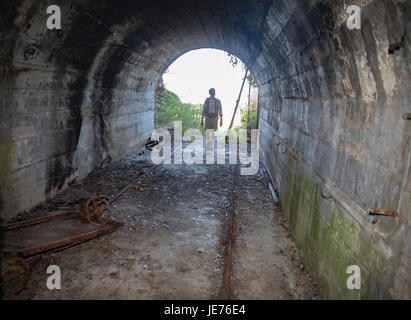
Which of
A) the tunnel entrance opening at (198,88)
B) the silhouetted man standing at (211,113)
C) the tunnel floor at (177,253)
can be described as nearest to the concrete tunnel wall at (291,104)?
the tunnel floor at (177,253)

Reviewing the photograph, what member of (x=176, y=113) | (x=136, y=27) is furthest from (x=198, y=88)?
(x=136, y=27)

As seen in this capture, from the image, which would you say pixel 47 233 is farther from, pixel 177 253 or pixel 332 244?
pixel 332 244

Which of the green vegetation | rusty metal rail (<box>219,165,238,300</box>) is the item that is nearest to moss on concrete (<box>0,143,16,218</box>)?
rusty metal rail (<box>219,165,238,300</box>)

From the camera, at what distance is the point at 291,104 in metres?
6.39

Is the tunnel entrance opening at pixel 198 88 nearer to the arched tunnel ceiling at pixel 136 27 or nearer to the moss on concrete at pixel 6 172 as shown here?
the arched tunnel ceiling at pixel 136 27

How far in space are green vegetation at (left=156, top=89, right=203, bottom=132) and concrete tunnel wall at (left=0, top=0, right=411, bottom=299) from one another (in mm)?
7279

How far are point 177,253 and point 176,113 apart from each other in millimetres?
14455

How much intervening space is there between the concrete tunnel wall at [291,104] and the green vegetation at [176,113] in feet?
23.9

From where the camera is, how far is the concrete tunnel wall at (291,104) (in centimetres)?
229

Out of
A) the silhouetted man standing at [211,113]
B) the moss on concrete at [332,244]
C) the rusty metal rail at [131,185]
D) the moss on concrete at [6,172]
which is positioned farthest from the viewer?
the silhouetted man standing at [211,113]

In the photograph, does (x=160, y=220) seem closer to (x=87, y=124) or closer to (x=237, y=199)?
(x=237, y=199)

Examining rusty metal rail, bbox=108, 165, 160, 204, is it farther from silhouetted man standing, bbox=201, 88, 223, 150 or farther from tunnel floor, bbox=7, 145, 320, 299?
silhouetted man standing, bbox=201, 88, 223, 150

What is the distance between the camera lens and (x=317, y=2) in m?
3.25

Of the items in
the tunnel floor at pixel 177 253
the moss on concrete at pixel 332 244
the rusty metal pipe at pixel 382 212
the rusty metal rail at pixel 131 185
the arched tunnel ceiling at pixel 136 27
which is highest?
the arched tunnel ceiling at pixel 136 27
